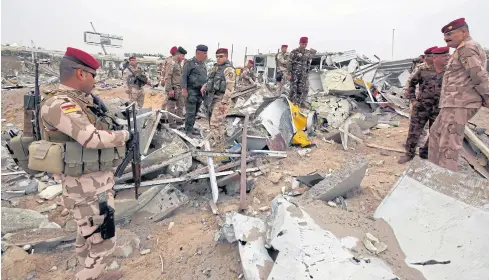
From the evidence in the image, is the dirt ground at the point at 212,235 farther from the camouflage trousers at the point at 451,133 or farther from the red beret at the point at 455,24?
the red beret at the point at 455,24

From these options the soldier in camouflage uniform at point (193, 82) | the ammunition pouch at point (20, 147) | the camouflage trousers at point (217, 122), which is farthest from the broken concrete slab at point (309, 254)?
the soldier in camouflage uniform at point (193, 82)

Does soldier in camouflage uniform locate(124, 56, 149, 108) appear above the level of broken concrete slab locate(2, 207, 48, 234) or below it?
above

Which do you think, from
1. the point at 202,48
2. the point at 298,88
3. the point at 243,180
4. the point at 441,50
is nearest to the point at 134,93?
the point at 202,48

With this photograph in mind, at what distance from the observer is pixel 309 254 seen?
6.27ft

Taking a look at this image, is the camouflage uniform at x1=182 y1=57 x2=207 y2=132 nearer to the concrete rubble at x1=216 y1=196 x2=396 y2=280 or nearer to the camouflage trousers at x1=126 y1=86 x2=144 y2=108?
the camouflage trousers at x1=126 y1=86 x2=144 y2=108

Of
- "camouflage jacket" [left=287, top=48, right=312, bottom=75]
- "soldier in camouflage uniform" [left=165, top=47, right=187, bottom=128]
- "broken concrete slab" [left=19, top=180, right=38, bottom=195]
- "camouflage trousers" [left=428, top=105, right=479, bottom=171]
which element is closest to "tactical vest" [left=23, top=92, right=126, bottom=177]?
"broken concrete slab" [left=19, top=180, right=38, bottom=195]

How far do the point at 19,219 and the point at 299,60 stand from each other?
7406 mm

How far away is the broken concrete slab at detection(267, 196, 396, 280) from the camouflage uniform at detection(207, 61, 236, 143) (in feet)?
9.46

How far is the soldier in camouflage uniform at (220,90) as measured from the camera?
4.87 metres

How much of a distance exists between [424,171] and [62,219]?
3.94 m

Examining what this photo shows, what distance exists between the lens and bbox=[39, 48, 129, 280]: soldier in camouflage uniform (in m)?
1.90

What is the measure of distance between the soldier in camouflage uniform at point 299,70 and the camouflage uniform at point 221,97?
12.7 feet

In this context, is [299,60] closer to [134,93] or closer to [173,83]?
[173,83]

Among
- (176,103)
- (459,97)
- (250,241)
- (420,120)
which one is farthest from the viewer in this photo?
(176,103)
